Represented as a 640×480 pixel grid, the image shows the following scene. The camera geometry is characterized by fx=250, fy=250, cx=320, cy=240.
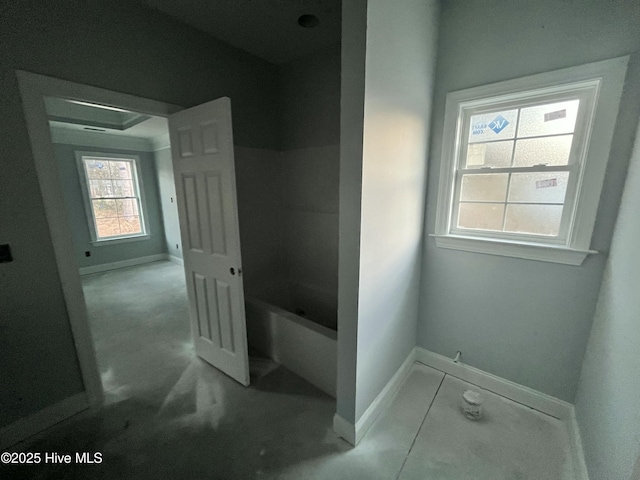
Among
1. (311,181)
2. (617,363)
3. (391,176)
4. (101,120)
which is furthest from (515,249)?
(101,120)

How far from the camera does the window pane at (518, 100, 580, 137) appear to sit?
1.44 m

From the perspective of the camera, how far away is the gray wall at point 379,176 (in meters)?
1.13

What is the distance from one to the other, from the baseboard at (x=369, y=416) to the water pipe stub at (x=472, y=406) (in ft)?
1.44

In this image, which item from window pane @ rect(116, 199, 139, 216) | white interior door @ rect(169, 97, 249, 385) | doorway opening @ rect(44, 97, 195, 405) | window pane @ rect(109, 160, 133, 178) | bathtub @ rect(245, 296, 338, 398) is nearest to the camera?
white interior door @ rect(169, 97, 249, 385)

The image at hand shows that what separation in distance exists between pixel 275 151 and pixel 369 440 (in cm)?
259

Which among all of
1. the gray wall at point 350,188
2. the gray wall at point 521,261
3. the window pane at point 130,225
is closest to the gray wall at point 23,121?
the gray wall at point 350,188

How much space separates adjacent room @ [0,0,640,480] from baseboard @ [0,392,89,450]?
12mm

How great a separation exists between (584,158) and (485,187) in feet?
1.59

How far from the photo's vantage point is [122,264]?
4.83m

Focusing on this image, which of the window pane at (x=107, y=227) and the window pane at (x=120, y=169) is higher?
the window pane at (x=120, y=169)

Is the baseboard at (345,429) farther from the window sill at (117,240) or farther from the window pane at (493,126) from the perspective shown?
the window sill at (117,240)

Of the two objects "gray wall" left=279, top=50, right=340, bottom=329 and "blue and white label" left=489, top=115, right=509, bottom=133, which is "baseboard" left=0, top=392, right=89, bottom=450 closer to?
"gray wall" left=279, top=50, right=340, bottom=329

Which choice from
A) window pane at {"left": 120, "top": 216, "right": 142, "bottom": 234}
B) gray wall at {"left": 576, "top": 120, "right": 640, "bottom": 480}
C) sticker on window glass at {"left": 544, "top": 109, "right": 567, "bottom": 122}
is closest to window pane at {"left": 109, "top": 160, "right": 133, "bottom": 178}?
window pane at {"left": 120, "top": 216, "right": 142, "bottom": 234}

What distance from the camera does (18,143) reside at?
1345 mm
